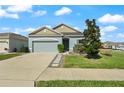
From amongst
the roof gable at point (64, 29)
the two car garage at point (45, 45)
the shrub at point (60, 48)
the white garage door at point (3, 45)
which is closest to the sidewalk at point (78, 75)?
the shrub at point (60, 48)

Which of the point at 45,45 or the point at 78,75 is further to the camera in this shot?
the point at 45,45

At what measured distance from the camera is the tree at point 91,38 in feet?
84.2

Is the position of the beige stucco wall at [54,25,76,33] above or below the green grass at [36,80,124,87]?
above

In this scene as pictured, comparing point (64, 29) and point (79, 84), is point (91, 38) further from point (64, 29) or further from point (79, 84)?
point (79, 84)

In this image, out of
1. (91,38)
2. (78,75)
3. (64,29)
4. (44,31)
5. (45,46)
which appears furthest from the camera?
(64,29)

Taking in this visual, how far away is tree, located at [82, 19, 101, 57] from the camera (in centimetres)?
2567

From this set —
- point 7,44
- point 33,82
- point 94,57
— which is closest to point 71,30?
point 7,44

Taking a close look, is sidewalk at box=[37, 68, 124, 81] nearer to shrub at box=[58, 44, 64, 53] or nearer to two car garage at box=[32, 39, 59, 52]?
shrub at box=[58, 44, 64, 53]

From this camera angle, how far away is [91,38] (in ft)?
84.7

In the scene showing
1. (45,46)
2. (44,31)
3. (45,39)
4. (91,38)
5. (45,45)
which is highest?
(44,31)

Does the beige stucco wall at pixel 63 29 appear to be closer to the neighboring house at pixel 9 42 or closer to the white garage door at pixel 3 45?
the neighboring house at pixel 9 42

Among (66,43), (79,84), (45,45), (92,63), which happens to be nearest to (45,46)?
(45,45)

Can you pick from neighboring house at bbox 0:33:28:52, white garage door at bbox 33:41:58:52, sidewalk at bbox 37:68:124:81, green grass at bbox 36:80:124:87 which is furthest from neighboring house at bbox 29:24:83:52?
green grass at bbox 36:80:124:87
